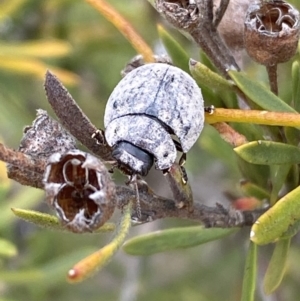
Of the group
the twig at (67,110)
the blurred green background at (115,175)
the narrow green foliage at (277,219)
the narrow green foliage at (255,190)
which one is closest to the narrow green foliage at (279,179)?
the narrow green foliage at (255,190)

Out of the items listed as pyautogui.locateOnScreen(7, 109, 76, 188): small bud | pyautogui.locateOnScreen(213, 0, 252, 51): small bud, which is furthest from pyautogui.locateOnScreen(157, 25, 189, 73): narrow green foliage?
pyautogui.locateOnScreen(7, 109, 76, 188): small bud

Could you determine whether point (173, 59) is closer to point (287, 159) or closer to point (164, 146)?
point (164, 146)

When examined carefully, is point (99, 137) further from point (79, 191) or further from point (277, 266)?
point (277, 266)

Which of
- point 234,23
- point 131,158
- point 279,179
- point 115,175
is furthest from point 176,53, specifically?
point 115,175

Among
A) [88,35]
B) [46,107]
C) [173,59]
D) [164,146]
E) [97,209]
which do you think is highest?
[97,209]

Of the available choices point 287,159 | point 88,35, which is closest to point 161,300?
point 88,35

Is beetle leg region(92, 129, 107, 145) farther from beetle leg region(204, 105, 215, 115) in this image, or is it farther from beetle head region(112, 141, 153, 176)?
beetle leg region(204, 105, 215, 115)
